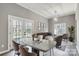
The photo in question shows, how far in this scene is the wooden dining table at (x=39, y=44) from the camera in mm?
2314

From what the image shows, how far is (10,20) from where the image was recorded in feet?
7.54

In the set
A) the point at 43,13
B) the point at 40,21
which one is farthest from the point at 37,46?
the point at 43,13

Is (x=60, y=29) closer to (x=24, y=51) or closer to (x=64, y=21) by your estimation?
(x=64, y=21)

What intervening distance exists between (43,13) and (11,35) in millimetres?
862

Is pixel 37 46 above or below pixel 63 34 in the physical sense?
below

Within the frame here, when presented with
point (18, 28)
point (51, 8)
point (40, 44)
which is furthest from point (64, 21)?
point (18, 28)

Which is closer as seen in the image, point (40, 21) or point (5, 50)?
point (5, 50)

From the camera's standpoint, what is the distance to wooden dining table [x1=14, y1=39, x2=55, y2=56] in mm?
2314

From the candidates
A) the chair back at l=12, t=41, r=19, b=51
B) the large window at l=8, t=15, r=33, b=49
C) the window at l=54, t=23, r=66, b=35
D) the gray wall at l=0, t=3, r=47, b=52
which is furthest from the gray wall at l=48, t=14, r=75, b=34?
the chair back at l=12, t=41, r=19, b=51

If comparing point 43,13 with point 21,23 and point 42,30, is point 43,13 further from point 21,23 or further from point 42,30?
point 21,23

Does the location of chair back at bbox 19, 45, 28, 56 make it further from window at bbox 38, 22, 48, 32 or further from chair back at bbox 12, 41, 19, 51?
window at bbox 38, 22, 48, 32

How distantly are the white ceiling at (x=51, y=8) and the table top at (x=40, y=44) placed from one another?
60 centimetres

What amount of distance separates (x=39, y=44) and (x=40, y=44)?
22 mm

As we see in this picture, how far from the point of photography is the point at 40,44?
2.34 m
